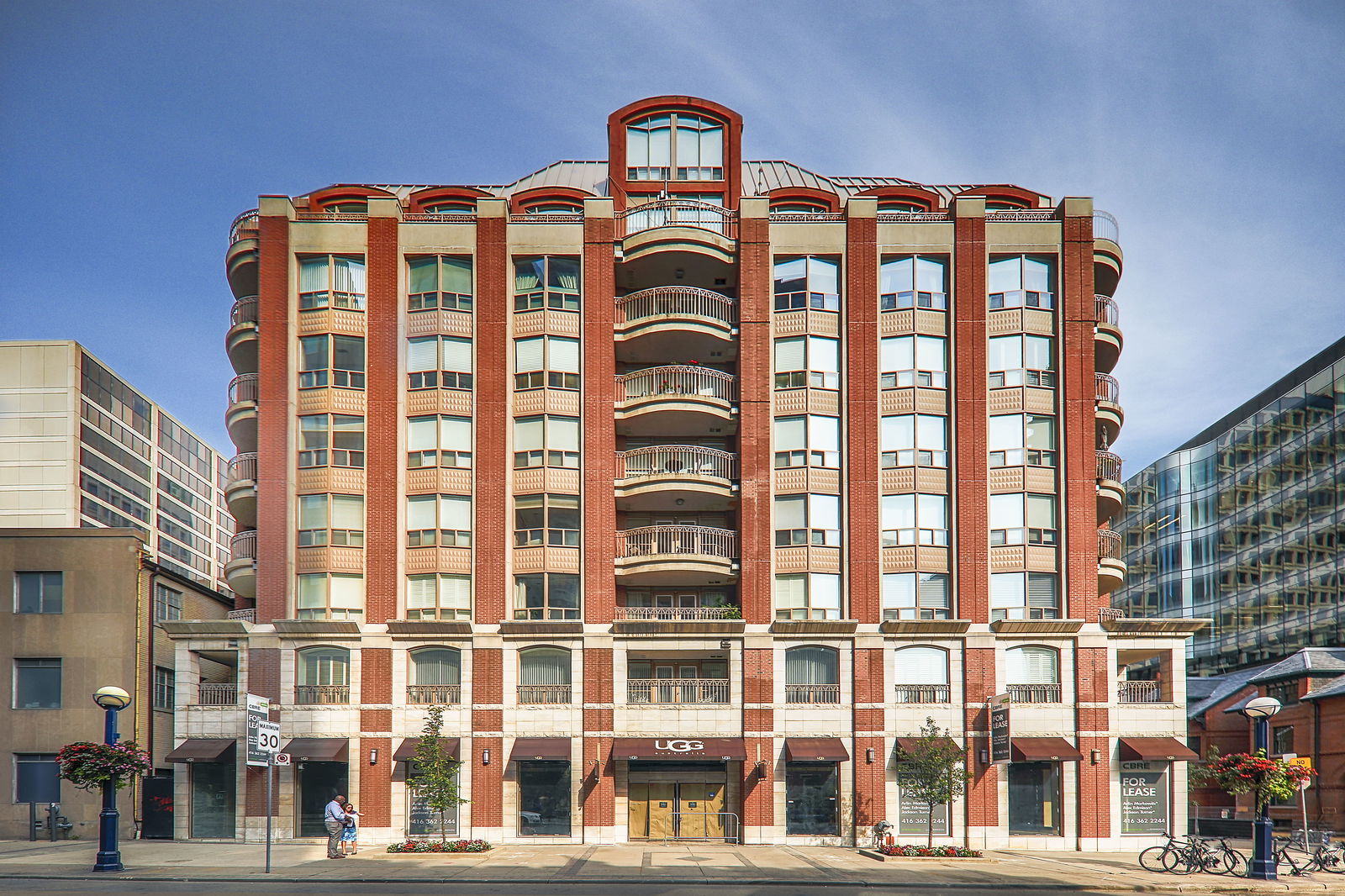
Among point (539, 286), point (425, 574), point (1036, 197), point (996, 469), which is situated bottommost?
point (425, 574)

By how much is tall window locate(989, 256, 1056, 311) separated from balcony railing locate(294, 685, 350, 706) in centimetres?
2762

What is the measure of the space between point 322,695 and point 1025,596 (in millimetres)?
25330

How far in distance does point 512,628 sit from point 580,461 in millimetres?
Result: 6605

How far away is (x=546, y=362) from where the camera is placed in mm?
43375

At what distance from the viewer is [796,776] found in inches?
1591

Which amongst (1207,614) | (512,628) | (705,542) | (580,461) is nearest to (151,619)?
(512,628)

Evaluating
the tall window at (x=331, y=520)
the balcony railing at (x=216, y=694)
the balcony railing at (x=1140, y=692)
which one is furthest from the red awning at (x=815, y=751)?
the balcony railing at (x=216, y=694)

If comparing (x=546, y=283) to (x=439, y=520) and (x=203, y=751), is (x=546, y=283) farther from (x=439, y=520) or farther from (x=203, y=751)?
(x=203, y=751)

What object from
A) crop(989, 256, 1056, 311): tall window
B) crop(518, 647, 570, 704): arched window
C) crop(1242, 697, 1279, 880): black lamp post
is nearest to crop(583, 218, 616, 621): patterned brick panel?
crop(518, 647, 570, 704): arched window

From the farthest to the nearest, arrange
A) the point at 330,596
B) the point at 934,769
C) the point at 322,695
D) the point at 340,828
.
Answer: the point at 330,596, the point at 322,695, the point at 934,769, the point at 340,828

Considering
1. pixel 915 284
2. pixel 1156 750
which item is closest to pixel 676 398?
pixel 915 284

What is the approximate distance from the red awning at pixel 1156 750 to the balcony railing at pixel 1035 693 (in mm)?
2721

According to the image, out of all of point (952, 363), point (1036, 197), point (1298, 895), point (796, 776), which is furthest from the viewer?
point (1036, 197)

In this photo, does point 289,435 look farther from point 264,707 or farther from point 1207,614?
point 1207,614
